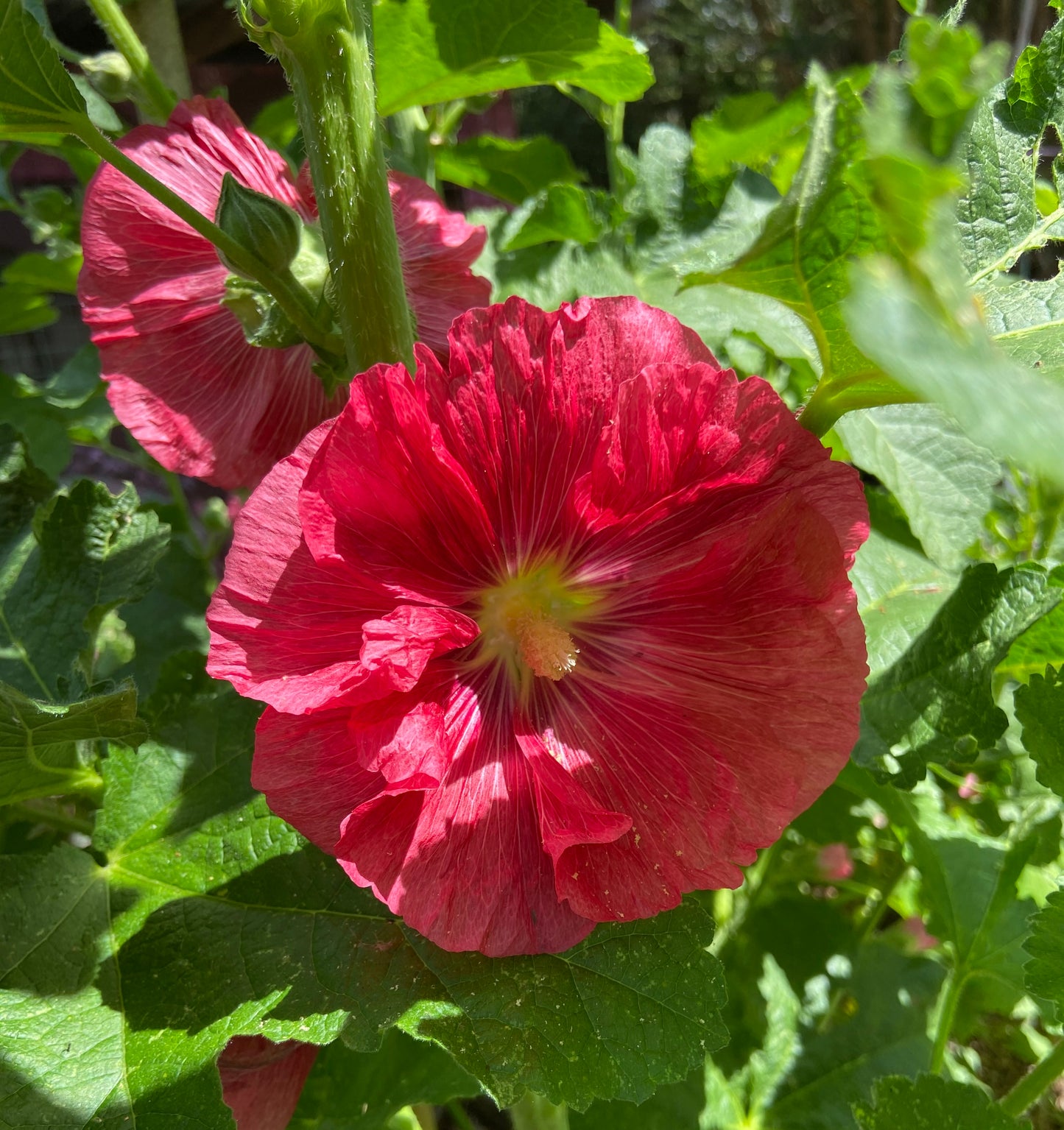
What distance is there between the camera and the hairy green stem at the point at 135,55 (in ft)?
2.73

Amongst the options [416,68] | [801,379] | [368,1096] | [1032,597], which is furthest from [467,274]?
[368,1096]

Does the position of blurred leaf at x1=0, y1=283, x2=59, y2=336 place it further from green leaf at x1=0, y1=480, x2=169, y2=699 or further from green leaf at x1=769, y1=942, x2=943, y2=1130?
green leaf at x1=769, y1=942, x2=943, y2=1130

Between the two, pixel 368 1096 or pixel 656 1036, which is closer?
pixel 656 1036

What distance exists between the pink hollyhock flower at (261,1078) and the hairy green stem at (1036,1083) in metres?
0.55

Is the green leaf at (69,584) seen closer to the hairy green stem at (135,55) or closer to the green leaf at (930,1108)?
the hairy green stem at (135,55)

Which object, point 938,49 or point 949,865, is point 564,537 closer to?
point 938,49

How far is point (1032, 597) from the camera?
2.14ft

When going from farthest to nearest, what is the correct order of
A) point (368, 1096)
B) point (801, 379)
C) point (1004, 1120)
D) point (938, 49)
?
point (801, 379) → point (368, 1096) → point (1004, 1120) → point (938, 49)

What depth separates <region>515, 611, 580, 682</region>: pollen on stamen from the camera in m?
0.60

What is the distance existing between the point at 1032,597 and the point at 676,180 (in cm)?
70

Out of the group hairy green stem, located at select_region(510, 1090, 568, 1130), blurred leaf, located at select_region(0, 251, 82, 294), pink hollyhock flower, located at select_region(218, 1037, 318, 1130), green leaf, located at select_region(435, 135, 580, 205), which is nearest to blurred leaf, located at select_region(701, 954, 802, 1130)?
hairy green stem, located at select_region(510, 1090, 568, 1130)

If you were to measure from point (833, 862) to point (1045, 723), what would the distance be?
84cm

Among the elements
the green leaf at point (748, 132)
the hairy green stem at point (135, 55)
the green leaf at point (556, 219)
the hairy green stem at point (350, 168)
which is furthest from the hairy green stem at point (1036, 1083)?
the hairy green stem at point (135, 55)

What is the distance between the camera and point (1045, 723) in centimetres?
65
